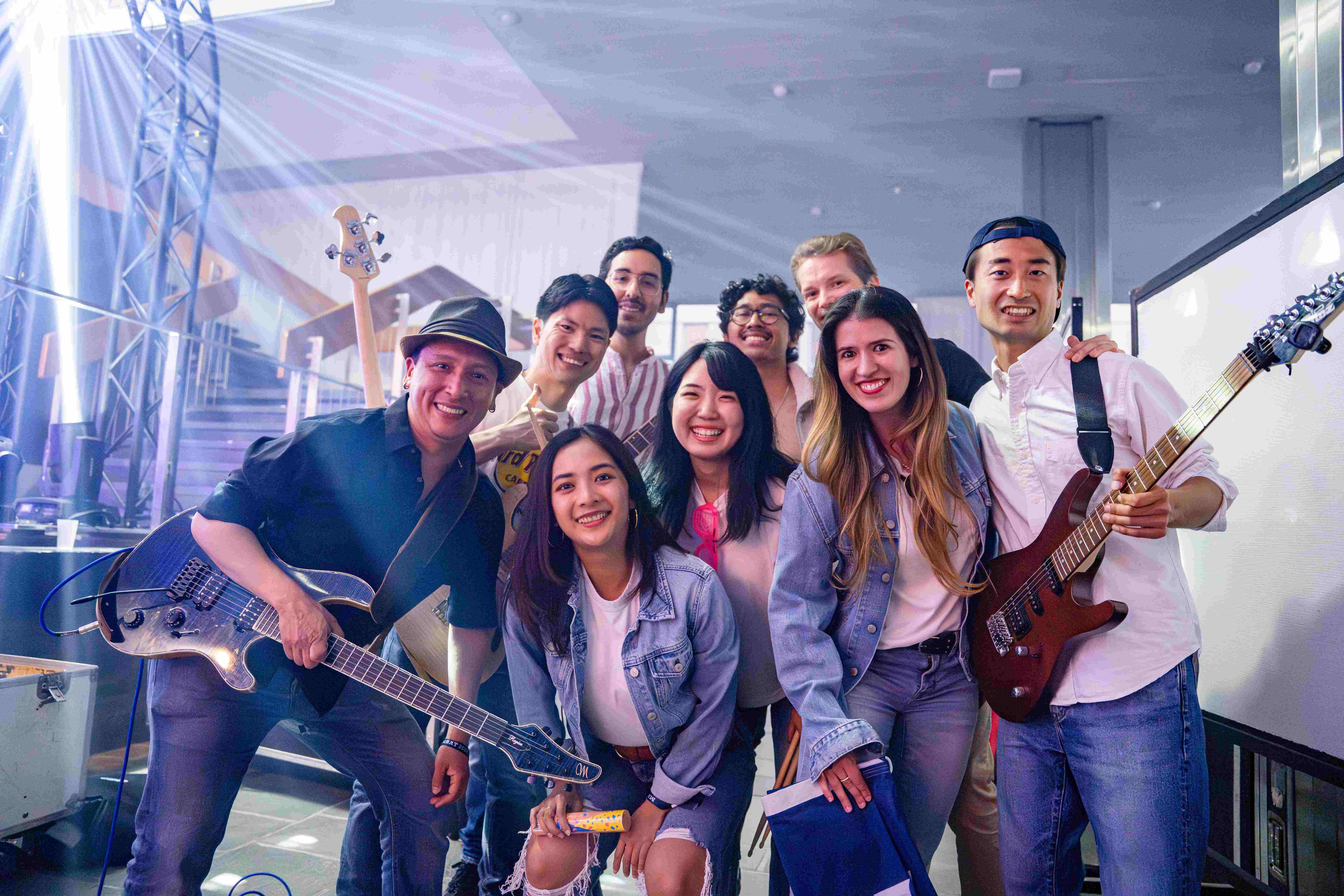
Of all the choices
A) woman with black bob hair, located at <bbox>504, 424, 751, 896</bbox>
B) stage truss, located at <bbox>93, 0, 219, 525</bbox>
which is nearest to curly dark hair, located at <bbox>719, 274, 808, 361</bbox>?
woman with black bob hair, located at <bbox>504, 424, 751, 896</bbox>

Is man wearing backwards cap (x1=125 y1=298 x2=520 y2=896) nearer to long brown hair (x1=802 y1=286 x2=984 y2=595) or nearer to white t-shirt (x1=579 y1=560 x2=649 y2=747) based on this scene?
white t-shirt (x1=579 y1=560 x2=649 y2=747)

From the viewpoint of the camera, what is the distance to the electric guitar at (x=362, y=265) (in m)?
2.68

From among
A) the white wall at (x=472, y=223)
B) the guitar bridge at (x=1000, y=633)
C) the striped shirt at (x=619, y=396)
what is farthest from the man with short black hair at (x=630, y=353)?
the white wall at (x=472, y=223)

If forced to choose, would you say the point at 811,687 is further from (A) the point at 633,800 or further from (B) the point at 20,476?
(B) the point at 20,476

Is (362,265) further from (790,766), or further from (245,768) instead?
(790,766)

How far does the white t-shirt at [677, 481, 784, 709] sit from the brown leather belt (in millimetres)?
273

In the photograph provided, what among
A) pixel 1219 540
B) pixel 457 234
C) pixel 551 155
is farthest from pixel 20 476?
pixel 1219 540

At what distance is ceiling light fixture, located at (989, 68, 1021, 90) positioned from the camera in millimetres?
5598

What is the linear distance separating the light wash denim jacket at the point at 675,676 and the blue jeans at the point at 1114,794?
26.7 inches

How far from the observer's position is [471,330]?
7.09 feet

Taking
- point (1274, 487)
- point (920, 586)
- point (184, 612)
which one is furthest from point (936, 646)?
point (184, 612)

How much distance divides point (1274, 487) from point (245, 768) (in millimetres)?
2835

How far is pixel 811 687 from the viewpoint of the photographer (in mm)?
1696

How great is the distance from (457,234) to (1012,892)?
770 centimetres
